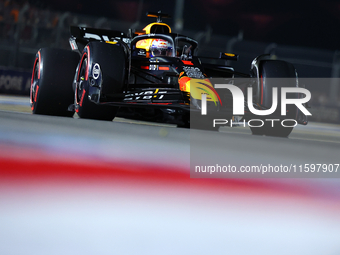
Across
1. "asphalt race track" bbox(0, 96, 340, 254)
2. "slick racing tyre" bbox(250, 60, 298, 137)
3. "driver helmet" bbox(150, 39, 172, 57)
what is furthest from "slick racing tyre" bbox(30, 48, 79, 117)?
"asphalt race track" bbox(0, 96, 340, 254)

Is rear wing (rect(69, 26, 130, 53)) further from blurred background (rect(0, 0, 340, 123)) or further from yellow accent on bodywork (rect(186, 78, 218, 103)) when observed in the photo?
blurred background (rect(0, 0, 340, 123))

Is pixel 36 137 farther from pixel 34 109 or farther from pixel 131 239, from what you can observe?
pixel 34 109

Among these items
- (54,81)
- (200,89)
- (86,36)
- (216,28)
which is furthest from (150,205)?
(216,28)

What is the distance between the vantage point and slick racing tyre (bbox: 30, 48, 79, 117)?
3.80m

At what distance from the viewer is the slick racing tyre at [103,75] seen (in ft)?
10.5

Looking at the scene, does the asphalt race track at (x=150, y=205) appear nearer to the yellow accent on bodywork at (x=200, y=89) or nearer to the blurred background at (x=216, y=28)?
the yellow accent on bodywork at (x=200, y=89)

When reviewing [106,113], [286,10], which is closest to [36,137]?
[106,113]

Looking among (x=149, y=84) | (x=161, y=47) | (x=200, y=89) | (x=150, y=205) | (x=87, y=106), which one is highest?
(x=161, y=47)

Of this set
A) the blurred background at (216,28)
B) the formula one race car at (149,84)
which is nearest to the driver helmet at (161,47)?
the formula one race car at (149,84)

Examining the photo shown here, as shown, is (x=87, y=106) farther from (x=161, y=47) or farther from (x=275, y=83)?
(x=275, y=83)

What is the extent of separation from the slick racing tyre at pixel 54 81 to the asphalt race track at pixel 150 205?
2.00 metres

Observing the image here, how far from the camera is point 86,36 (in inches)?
182

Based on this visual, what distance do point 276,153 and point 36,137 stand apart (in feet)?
3.95

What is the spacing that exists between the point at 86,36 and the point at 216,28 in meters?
26.2
